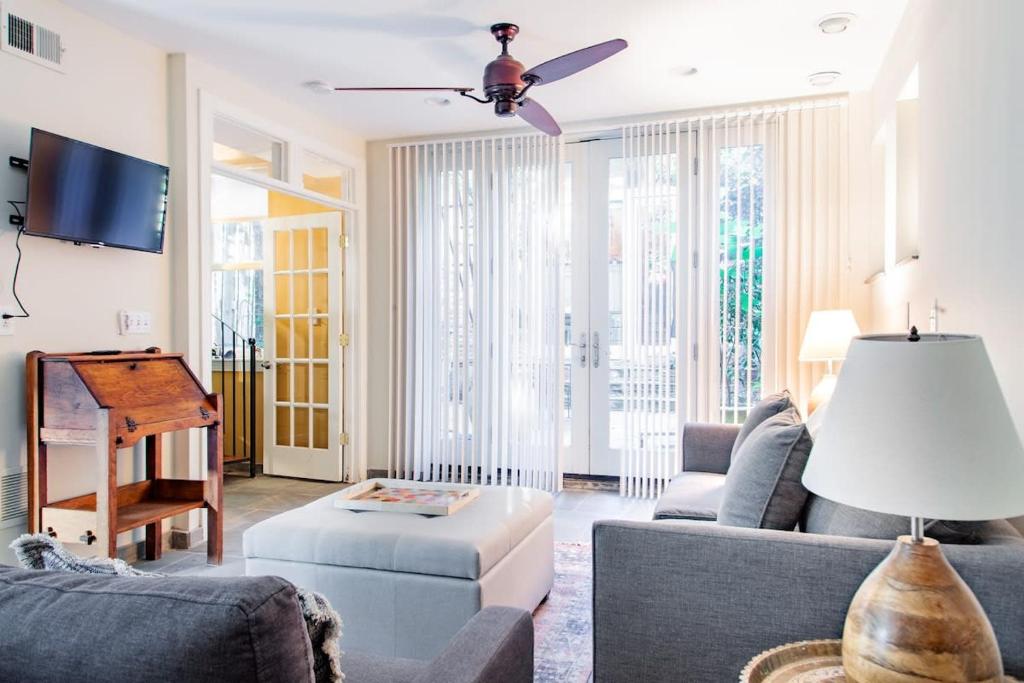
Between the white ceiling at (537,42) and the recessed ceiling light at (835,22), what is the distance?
4 centimetres

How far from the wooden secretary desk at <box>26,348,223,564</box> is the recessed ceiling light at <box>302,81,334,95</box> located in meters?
1.89

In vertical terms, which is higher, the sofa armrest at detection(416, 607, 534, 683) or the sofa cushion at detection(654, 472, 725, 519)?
the sofa armrest at detection(416, 607, 534, 683)

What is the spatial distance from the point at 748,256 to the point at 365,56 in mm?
2671

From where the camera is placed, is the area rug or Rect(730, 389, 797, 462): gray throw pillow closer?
the area rug

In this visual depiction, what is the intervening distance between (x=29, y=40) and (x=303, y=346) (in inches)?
114

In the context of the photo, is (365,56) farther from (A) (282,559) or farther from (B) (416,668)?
(B) (416,668)

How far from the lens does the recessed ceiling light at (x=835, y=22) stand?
10.4ft

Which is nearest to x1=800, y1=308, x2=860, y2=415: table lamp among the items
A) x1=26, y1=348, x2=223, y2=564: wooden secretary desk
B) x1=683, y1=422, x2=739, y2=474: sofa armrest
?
x1=683, y1=422, x2=739, y2=474: sofa armrest

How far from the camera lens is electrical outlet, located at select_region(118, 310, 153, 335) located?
336 centimetres

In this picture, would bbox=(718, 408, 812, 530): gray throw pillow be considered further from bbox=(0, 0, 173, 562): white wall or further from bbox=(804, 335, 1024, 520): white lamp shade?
bbox=(0, 0, 173, 562): white wall

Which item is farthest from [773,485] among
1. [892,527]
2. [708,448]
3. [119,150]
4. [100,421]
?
[119,150]

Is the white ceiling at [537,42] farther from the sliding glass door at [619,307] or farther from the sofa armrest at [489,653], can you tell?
the sofa armrest at [489,653]

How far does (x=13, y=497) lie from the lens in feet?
9.44

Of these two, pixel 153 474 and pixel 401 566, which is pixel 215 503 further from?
pixel 401 566
